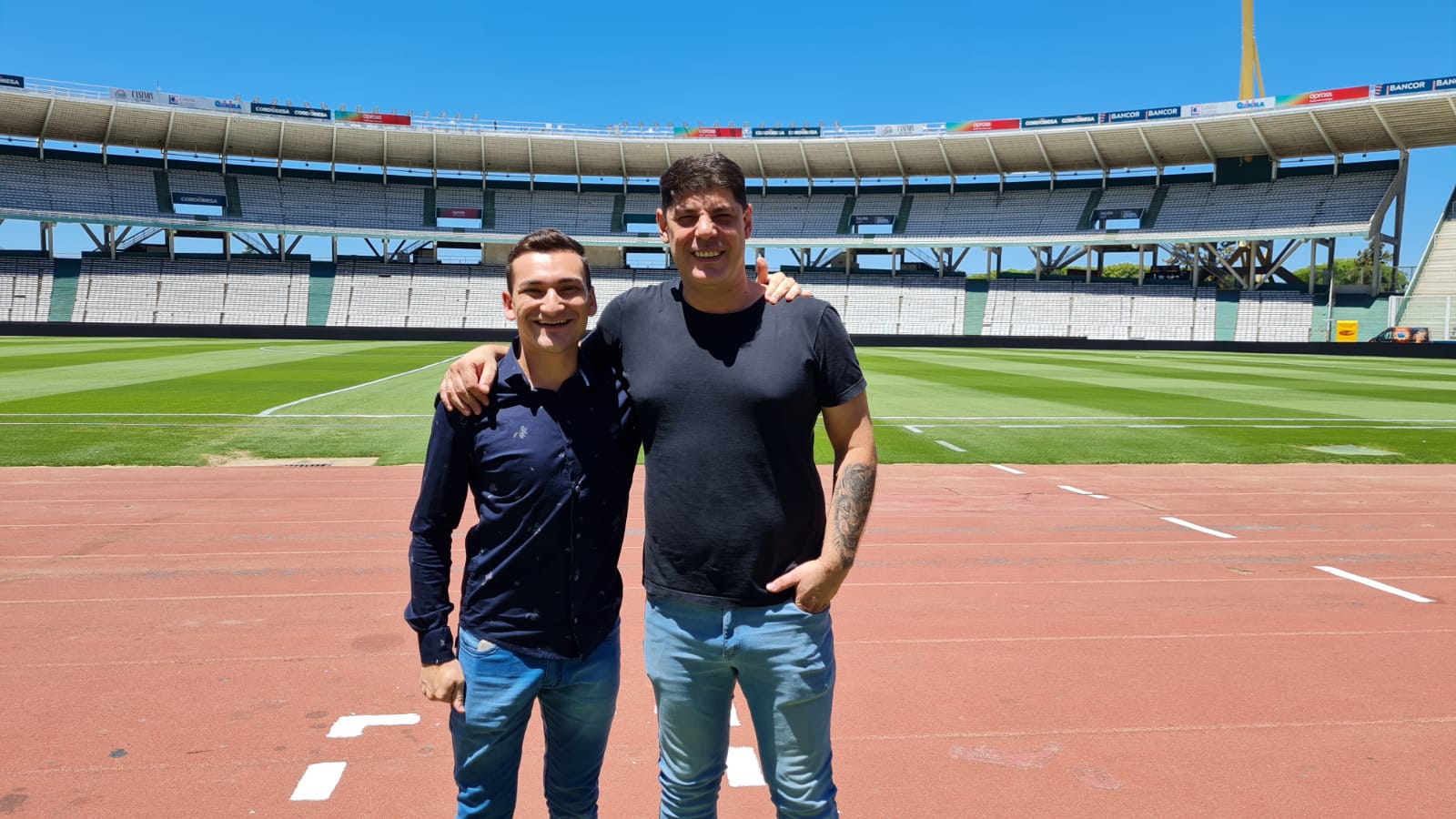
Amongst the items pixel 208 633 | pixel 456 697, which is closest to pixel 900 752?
pixel 456 697

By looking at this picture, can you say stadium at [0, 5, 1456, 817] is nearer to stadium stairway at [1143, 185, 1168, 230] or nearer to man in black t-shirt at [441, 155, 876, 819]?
man in black t-shirt at [441, 155, 876, 819]

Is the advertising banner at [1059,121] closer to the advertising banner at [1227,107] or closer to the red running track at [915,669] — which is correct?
the advertising banner at [1227,107]

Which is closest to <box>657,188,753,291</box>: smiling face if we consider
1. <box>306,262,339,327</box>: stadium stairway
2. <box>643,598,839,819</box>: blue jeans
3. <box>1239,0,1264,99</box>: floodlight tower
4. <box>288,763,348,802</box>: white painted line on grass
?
<box>643,598,839,819</box>: blue jeans

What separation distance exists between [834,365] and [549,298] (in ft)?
2.50

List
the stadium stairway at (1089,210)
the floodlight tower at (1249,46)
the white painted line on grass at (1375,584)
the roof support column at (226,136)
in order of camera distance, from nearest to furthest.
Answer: the white painted line on grass at (1375,584) → the roof support column at (226,136) → the stadium stairway at (1089,210) → the floodlight tower at (1249,46)

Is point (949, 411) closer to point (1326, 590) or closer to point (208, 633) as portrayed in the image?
point (1326, 590)

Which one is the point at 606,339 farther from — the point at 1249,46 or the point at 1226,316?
the point at 1249,46

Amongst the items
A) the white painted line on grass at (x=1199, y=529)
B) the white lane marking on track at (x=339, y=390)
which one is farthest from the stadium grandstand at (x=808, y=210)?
the white painted line on grass at (x=1199, y=529)

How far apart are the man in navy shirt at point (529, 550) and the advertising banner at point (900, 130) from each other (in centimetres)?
5334

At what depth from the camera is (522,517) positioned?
7.64 ft

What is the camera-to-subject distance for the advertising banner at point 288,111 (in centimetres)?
4981

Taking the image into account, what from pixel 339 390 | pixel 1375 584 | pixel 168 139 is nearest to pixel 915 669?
pixel 1375 584

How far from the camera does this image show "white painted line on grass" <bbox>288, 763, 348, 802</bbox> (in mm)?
3104

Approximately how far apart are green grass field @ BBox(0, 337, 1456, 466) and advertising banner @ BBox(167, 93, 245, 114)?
1017 inches
